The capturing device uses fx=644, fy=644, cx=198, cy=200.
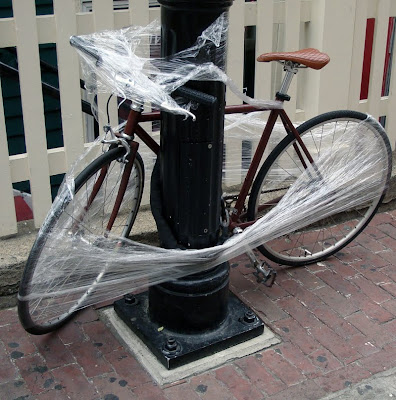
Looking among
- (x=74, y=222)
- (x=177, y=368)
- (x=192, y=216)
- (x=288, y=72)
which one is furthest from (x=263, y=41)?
(x=177, y=368)

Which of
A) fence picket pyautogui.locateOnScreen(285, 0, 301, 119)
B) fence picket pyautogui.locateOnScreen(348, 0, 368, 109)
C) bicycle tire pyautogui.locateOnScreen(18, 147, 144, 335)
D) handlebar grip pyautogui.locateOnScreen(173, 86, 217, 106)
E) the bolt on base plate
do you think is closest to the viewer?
handlebar grip pyautogui.locateOnScreen(173, 86, 217, 106)

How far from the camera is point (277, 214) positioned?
128 inches

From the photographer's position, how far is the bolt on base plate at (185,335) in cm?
297

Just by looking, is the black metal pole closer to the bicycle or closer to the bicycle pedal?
the bicycle

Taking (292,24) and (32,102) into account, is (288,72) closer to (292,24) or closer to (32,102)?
(292,24)

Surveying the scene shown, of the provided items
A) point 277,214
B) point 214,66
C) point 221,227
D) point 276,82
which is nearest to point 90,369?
point 221,227

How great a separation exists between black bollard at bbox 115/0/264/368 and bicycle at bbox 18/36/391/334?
170 millimetres

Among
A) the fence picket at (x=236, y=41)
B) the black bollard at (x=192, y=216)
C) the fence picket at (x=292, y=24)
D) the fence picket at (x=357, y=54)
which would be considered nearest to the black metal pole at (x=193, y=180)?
the black bollard at (x=192, y=216)

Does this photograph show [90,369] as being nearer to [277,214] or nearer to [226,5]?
[277,214]

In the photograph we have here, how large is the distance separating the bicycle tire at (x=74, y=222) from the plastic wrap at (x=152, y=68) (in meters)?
0.34

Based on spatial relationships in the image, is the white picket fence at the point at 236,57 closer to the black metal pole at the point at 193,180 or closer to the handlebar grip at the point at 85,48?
the handlebar grip at the point at 85,48

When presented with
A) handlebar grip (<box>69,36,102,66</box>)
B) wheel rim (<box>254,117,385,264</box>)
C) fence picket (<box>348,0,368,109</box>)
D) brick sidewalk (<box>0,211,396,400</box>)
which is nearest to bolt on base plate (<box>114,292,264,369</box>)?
brick sidewalk (<box>0,211,396,400</box>)

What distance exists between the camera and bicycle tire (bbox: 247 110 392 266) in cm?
348

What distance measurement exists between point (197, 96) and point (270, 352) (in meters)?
1.31
